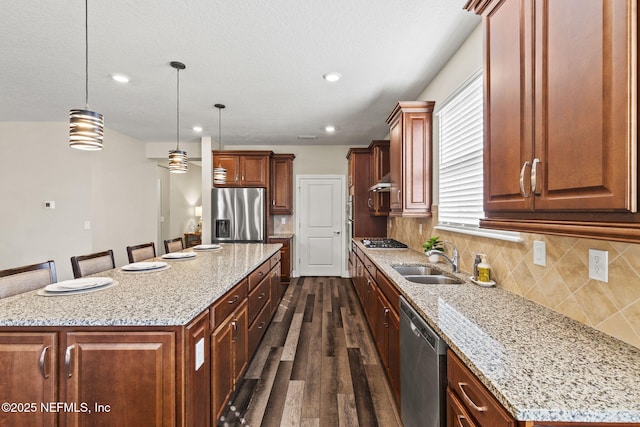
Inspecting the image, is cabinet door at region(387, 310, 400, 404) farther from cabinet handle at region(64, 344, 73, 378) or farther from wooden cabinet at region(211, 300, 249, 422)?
cabinet handle at region(64, 344, 73, 378)

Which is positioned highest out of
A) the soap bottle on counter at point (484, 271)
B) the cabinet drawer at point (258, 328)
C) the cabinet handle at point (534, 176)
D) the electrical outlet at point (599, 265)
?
the cabinet handle at point (534, 176)

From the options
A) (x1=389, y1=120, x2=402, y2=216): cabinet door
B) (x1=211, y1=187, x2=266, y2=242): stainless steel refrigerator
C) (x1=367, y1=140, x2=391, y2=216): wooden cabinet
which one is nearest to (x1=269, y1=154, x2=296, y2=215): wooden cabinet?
(x1=211, y1=187, x2=266, y2=242): stainless steel refrigerator

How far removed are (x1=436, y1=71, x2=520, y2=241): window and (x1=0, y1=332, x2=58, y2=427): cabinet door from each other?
239cm

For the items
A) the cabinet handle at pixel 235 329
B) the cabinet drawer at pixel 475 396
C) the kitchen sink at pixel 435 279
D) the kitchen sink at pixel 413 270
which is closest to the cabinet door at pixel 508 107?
the cabinet drawer at pixel 475 396

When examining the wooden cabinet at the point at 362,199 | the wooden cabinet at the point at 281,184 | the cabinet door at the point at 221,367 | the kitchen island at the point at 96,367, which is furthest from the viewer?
the wooden cabinet at the point at 281,184

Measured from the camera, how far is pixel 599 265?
118 cm

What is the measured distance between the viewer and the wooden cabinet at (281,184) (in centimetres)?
566

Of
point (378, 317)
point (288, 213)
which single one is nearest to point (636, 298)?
point (378, 317)

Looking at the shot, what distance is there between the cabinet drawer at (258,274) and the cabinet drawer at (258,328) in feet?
1.09

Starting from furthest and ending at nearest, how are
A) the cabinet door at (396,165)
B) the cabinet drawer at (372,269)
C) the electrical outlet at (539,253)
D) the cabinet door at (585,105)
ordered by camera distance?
the cabinet door at (396,165) → the cabinet drawer at (372,269) → the electrical outlet at (539,253) → the cabinet door at (585,105)

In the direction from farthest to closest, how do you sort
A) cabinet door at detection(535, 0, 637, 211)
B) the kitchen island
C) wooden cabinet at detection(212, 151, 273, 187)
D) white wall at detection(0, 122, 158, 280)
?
wooden cabinet at detection(212, 151, 273, 187) < white wall at detection(0, 122, 158, 280) < the kitchen island < cabinet door at detection(535, 0, 637, 211)

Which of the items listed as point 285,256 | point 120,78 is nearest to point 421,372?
point 120,78

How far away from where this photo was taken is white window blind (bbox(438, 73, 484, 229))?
2.15 meters

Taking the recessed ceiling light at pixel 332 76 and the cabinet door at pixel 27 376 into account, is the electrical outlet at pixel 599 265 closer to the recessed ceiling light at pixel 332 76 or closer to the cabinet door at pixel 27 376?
the cabinet door at pixel 27 376
